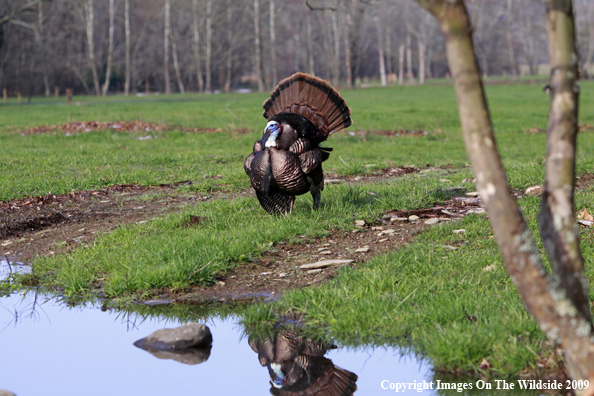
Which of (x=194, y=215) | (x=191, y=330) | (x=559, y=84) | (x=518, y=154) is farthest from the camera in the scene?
(x=518, y=154)

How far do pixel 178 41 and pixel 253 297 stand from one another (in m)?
65.7

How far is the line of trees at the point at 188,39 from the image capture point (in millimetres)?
53562

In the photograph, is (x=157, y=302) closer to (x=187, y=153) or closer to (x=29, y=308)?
(x=29, y=308)

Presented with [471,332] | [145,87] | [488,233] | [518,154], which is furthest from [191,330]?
[145,87]

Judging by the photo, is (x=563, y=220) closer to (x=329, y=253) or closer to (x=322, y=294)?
(x=322, y=294)

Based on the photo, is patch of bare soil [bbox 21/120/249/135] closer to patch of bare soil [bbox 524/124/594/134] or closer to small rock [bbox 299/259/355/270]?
patch of bare soil [bbox 524/124/594/134]

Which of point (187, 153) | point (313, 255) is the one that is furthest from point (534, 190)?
point (187, 153)

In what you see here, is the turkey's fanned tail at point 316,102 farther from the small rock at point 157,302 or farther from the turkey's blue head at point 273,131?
the small rock at point 157,302

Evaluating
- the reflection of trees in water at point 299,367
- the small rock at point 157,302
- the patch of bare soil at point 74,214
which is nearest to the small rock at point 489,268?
the reflection of trees in water at point 299,367

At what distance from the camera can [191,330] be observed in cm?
412

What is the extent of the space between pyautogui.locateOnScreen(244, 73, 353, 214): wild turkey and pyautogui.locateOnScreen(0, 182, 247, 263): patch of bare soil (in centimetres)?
176

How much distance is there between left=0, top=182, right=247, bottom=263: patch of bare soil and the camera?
6.54m

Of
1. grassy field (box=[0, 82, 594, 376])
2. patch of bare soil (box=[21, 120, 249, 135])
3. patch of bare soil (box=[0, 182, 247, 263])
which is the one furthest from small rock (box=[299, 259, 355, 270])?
patch of bare soil (box=[21, 120, 249, 135])

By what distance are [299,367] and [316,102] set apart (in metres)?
3.65
